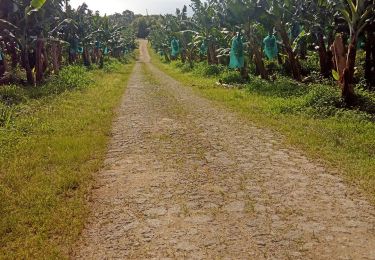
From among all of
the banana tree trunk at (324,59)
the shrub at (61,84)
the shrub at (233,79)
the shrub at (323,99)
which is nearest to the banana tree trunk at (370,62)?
the banana tree trunk at (324,59)

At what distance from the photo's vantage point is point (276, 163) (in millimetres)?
6840

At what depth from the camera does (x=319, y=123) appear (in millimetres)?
9695

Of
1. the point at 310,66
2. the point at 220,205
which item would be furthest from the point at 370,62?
the point at 220,205

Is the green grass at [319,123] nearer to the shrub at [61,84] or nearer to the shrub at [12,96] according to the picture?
the shrub at [61,84]

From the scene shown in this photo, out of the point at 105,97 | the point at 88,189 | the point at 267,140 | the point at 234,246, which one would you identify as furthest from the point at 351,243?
Result: the point at 105,97

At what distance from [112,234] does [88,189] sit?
1423mm

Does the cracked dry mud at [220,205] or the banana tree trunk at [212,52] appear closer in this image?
the cracked dry mud at [220,205]

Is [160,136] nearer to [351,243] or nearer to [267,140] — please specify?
[267,140]

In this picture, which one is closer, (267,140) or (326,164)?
(326,164)

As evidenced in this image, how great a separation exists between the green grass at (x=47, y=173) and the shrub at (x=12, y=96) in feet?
2.95

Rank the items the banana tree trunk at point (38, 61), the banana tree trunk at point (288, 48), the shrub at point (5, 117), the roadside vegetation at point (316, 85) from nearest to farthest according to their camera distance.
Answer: the roadside vegetation at point (316, 85) → the shrub at point (5, 117) → the banana tree trunk at point (288, 48) → the banana tree trunk at point (38, 61)

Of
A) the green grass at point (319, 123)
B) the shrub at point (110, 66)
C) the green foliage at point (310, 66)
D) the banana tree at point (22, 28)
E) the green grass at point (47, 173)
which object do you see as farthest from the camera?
the shrub at point (110, 66)

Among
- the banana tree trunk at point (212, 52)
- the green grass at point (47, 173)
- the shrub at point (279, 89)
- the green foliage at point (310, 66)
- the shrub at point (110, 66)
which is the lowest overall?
the shrub at point (110, 66)

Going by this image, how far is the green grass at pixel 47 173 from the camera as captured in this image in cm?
436
